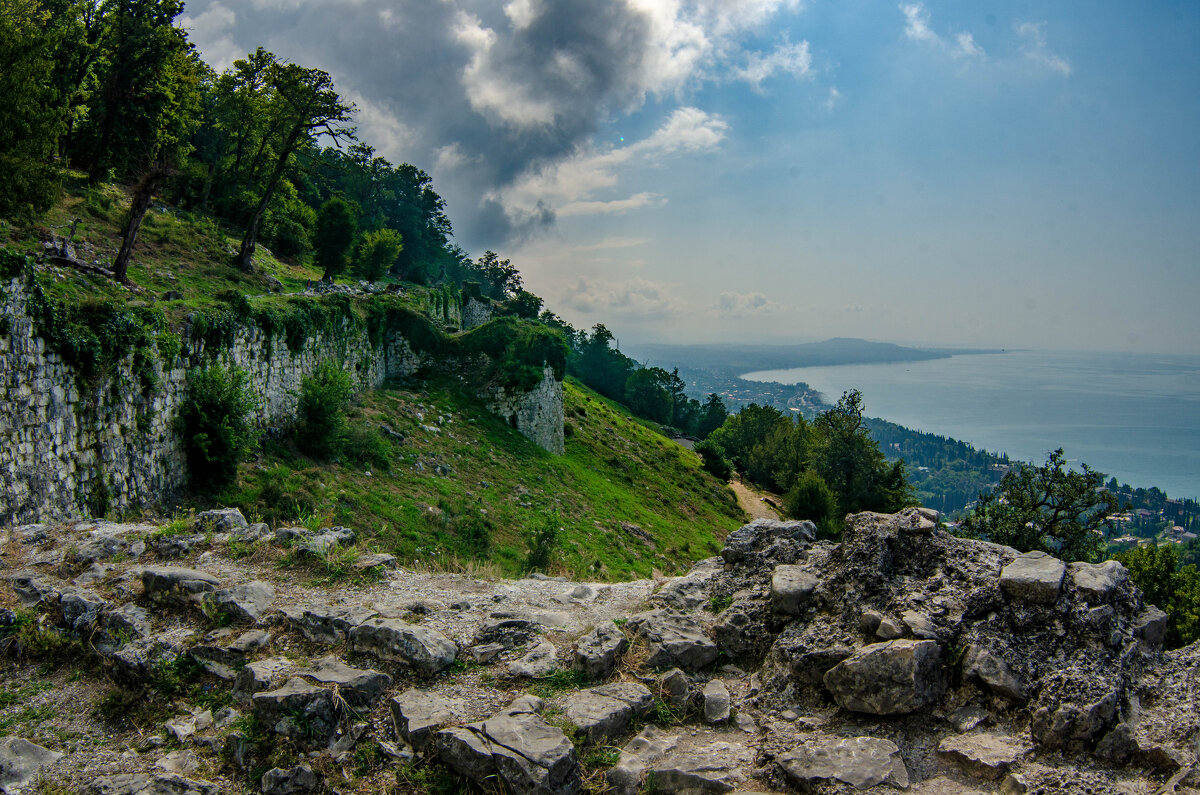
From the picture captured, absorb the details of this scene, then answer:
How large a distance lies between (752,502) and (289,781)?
46.9 meters

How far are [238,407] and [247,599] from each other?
951 centimetres

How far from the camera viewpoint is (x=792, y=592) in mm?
7129

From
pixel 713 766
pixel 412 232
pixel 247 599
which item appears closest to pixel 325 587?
pixel 247 599

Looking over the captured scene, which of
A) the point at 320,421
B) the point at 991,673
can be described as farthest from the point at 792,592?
the point at 320,421

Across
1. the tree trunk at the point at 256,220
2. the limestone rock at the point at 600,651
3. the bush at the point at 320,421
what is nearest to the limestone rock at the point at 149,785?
the limestone rock at the point at 600,651

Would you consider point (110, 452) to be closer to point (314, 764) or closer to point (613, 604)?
point (314, 764)

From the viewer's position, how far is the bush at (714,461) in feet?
169

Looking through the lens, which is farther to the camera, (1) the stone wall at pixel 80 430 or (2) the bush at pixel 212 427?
(2) the bush at pixel 212 427

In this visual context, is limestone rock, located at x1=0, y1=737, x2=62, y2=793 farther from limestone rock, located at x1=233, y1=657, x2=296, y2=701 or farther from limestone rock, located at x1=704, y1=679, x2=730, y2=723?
limestone rock, located at x1=704, y1=679, x2=730, y2=723

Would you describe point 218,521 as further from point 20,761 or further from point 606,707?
point 606,707

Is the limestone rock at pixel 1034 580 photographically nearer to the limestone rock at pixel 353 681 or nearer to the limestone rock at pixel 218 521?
the limestone rock at pixel 353 681

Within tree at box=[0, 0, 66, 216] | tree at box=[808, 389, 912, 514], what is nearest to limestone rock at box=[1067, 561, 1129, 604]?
tree at box=[0, 0, 66, 216]

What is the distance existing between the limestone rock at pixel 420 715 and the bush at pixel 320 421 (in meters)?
14.9

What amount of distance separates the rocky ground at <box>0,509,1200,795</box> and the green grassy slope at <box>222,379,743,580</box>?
145 inches
